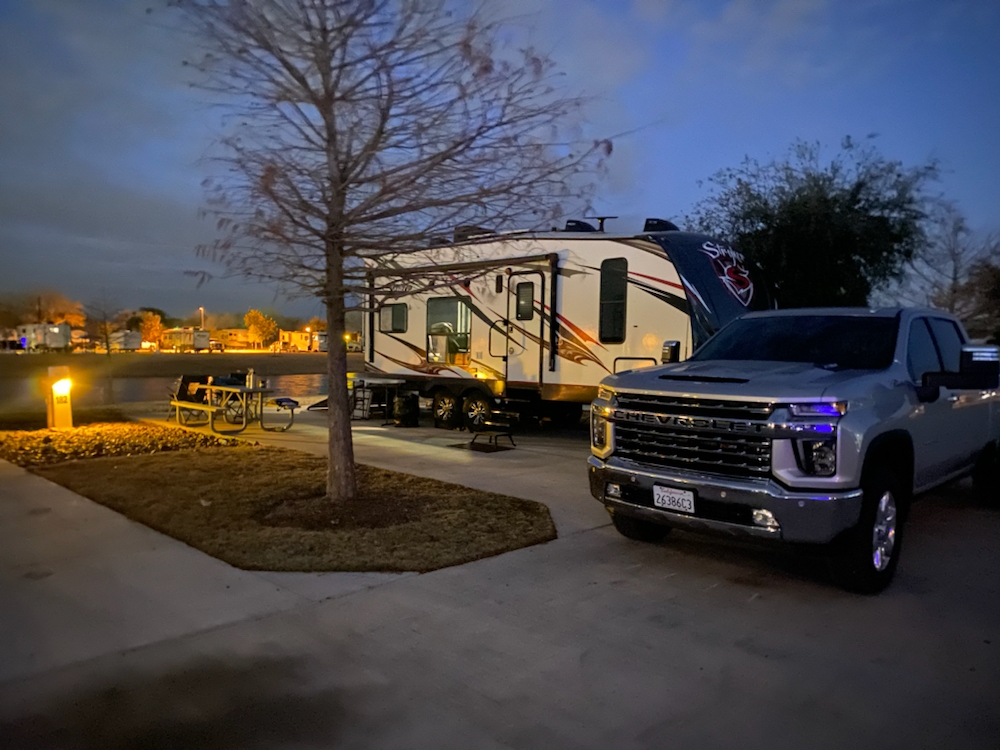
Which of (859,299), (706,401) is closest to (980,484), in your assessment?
(706,401)

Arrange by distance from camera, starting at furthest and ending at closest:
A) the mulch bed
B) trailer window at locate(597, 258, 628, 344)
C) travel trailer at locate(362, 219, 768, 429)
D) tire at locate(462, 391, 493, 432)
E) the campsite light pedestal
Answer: tire at locate(462, 391, 493, 432) → the campsite light pedestal → trailer window at locate(597, 258, 628, 344) → travel trailer at locate(362, 219, 768, 429) → the mulch bed

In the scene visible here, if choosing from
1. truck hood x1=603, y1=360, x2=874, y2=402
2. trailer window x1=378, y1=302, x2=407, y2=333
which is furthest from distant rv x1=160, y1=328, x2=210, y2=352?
truck hood x1=603, y1=360, x2=874, y2=402

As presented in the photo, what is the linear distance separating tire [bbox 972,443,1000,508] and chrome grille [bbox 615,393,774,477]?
4403 mm

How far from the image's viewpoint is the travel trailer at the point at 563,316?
35.7 ft

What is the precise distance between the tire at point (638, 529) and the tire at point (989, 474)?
154 inches

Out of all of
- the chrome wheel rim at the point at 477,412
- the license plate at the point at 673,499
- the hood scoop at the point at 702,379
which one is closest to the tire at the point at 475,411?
the chrome wheel rim at the point at 477,412

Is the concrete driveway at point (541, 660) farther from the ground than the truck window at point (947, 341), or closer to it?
closer to it

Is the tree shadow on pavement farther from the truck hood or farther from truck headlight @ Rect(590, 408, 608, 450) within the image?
the truck hood

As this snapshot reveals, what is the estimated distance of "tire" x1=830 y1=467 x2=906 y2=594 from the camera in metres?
5.01

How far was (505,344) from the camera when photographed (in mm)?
13023

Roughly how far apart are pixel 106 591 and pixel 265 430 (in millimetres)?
8439

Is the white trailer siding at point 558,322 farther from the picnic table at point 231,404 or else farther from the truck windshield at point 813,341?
the truck windshield at point 813,341

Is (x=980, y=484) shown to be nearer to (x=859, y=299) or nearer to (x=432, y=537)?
(x=432, y=537)

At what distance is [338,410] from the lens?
7203 millimetres
